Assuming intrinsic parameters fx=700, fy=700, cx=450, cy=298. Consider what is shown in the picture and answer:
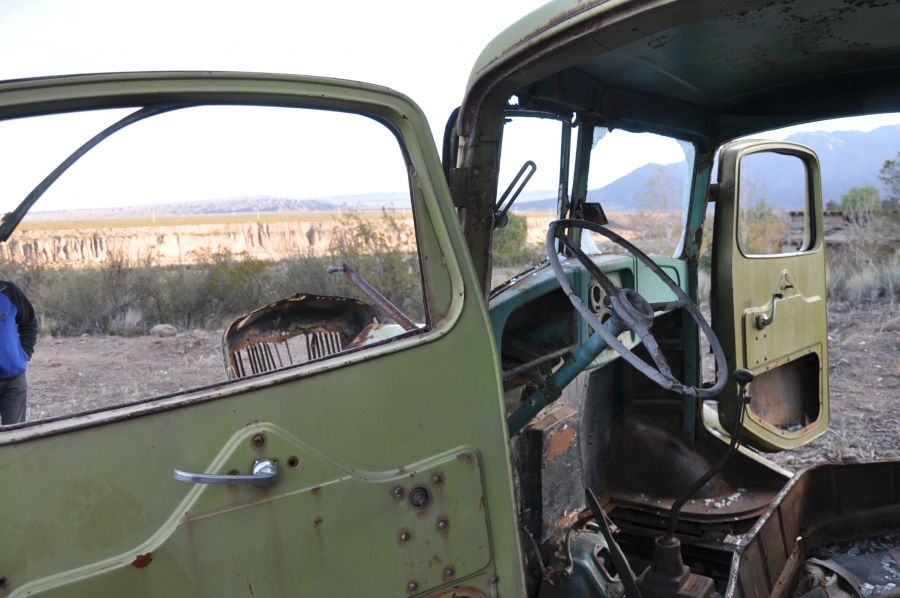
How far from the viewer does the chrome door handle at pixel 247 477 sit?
1431 mm

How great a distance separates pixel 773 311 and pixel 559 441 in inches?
73.0

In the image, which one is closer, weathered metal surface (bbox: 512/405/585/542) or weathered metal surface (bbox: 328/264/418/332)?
weathered metal surface (bbox: 328/264/418/332)

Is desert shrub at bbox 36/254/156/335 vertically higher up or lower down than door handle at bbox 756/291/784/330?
higher up

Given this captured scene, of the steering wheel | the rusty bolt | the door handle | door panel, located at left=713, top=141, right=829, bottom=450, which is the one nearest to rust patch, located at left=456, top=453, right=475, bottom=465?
the rusty bolt

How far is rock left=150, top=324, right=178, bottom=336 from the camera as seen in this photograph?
174 cm

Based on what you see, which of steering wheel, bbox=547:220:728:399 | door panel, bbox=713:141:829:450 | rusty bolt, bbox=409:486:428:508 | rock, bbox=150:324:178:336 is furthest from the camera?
door panel, bbox=713:141:829:450

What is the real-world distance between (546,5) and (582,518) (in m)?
2.26

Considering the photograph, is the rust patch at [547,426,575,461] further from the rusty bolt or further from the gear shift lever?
the rusty bolt

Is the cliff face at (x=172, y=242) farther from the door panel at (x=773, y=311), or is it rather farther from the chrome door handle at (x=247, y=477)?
the door panel at (x=773, y=311)

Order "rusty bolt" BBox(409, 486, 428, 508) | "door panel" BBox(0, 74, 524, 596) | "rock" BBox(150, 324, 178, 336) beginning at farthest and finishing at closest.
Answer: "rock" BBox(150, 324, 178, 336)
"rusty bolt" BBox(409, 486, 428, 508)
"door panel" BBox(0, 74, 524, 596)

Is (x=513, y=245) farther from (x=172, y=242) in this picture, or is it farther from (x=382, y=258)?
(x=172, y=242)

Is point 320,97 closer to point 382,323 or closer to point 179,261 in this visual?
point 179,261

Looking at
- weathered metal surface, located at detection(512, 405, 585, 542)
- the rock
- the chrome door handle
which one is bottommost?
weathered metal surface, located at detection(512, 405, 585, 542)

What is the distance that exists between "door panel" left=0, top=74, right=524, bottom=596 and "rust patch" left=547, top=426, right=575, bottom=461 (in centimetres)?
90
